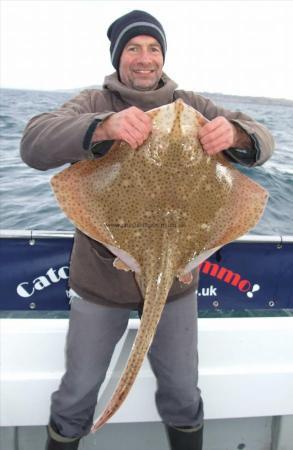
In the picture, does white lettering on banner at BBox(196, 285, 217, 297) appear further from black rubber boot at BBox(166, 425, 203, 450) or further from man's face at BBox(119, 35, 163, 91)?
man's face at BBox(119, 35, 163, 91)

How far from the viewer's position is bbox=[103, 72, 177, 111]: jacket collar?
8.61ft

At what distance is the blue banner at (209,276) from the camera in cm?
368

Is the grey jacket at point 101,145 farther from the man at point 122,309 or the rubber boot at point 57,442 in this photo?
the rubber boot at point 57,442

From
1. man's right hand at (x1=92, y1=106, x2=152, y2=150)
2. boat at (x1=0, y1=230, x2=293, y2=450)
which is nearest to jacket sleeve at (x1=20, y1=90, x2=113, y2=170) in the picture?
man's right hand at (x1=92, y1=106, x2=152, y2=150)

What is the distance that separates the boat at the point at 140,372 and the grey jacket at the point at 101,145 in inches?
23.4

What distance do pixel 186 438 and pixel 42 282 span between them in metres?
1.67

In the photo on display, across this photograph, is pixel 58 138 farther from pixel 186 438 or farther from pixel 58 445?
pixel 186 438

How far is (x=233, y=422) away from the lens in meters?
3.33

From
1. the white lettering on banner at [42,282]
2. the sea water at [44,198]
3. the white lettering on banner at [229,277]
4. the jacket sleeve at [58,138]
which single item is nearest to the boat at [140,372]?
the white lettering on banner at [42,282]

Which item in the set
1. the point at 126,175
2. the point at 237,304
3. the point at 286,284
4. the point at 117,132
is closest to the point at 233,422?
the point at 237,304

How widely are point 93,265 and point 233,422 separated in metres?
1.70

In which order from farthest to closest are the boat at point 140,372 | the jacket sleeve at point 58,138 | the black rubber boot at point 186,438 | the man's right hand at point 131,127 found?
the boat at point 140,372, the black rubber boot at point 186,438, the jacket sleeve at point 58,138, the man's right hand at point 131,127

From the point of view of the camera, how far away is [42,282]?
3748 millimetres

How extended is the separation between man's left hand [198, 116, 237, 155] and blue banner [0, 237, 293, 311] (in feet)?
5.46
